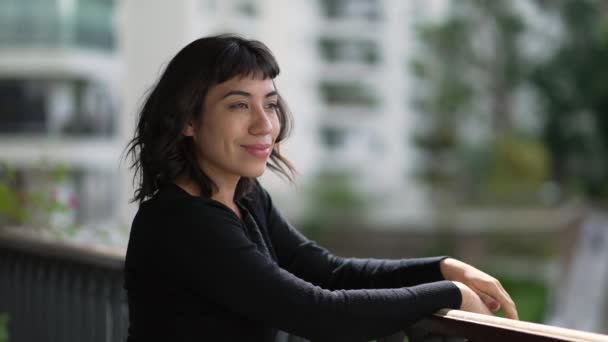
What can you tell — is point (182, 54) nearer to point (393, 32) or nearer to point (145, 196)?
point (145, 196)

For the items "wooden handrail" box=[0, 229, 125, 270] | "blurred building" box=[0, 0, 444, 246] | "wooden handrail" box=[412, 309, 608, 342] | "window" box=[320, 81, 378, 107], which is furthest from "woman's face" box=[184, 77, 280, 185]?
"window" box=[320, 81, 378, 107]

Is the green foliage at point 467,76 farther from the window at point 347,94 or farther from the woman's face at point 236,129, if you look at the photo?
the woman's face at point 236,129

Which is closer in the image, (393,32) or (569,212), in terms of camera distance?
(569,212)

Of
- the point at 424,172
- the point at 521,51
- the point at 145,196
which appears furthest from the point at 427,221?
the point at 145,196

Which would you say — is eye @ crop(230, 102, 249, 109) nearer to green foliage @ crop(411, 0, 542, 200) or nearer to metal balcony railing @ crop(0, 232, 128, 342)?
metal balcony railing @ crop(0, 232, 128, 342)

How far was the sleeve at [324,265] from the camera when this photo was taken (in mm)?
1417

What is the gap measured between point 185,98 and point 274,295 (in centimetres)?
32

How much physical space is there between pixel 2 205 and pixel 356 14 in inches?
886

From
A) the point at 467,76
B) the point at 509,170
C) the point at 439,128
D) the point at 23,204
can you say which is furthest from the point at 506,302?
the point at 439,128

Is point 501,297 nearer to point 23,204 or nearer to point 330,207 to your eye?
point 23,204

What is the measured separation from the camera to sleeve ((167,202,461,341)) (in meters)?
1.12

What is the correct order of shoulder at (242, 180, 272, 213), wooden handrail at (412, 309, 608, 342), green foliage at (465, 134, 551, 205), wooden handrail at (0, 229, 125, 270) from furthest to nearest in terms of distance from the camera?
green foliage at (465, 134, 551, 205) → wooden handrail at (0, 229, 125, 270) → shoulder at (242, 180, 272, 213) → wooden handrail at (412, 309, 608, 342)

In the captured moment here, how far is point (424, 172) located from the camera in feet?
68.4

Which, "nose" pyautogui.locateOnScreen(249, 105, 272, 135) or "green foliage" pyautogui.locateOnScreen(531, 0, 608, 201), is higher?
"nose" pyautogui.locateOnScreen(249, 105, 272, 135)
